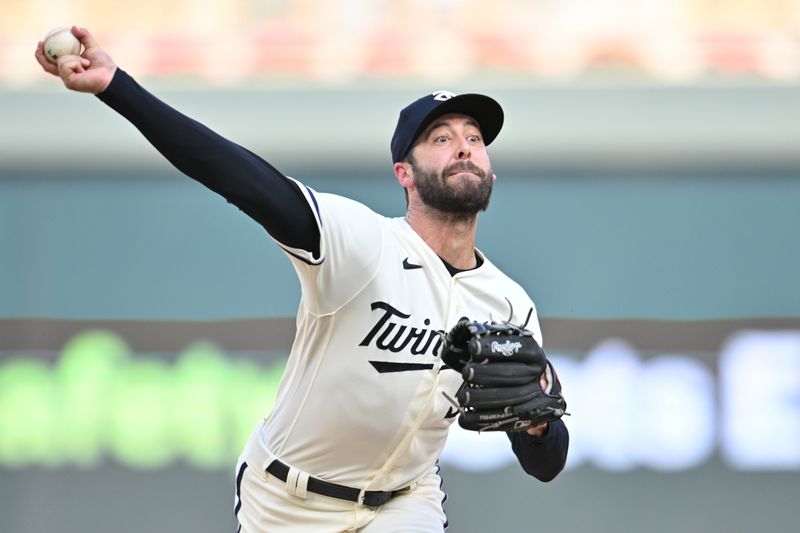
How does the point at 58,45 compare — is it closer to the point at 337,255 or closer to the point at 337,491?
the point at 337,255

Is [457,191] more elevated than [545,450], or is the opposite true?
[457,191]

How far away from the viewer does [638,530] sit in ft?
18.1

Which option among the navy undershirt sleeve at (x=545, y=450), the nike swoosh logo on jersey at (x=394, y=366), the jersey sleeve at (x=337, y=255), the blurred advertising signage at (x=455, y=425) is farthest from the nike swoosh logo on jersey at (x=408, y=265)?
the blurred advertising signage at (x=455, y=425)

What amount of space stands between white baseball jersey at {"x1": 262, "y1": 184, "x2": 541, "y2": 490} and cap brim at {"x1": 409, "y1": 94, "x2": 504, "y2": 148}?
36 centimetres

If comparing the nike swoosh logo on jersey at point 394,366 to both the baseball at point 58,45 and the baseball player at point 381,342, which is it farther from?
the baseball at point 58,45

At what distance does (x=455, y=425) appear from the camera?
537 cm

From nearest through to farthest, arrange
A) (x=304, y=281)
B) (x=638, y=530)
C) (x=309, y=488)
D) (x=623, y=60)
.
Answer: (x=304, y=281)
(x=309, y=488)
(x=638, y=530)
(x=623, y=60)

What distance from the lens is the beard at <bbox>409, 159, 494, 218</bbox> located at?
3.02 meters

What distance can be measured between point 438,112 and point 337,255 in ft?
2.24

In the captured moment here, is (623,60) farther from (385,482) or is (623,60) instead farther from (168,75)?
(385,482)

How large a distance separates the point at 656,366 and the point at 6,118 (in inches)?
140

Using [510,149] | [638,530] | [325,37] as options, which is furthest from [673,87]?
[638,530]

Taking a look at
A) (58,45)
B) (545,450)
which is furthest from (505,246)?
(58,45)

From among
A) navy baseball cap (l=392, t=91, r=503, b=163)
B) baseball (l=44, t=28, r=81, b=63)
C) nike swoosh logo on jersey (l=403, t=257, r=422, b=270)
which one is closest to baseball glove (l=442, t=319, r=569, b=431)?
nike swoosh logo on jersey (l=403, t=257, r=422, b=270)
